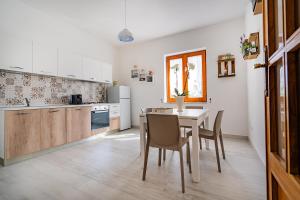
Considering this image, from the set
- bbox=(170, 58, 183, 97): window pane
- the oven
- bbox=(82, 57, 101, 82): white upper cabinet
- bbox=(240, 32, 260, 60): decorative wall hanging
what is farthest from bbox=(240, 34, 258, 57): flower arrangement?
bbox=(82, 57, 101, 82): white upper cabinet

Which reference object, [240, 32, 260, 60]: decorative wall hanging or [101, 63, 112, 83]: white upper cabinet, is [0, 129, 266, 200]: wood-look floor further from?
[101, 63, 112, 83]: white upper cabinet

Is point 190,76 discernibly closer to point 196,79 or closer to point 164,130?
point 196,79

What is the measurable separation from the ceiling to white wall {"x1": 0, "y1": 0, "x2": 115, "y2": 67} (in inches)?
6.0

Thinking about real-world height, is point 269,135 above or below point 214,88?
below

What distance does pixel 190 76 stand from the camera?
4.39 metres

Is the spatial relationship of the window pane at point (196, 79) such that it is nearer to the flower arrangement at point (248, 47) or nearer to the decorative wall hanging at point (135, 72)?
the decorative wall hanging at point (135, 72)

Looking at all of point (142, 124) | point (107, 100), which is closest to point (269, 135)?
point (142, 124)

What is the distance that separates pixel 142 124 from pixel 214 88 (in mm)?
2525

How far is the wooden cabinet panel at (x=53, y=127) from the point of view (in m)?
2.78

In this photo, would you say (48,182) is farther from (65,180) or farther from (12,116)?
(12,116)

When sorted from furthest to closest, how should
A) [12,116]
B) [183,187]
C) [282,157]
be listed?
[12,116], [183,187], [282,157]

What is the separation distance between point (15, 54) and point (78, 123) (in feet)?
5.47

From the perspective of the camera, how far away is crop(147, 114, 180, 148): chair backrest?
1644mm

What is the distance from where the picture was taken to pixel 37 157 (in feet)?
8.75
